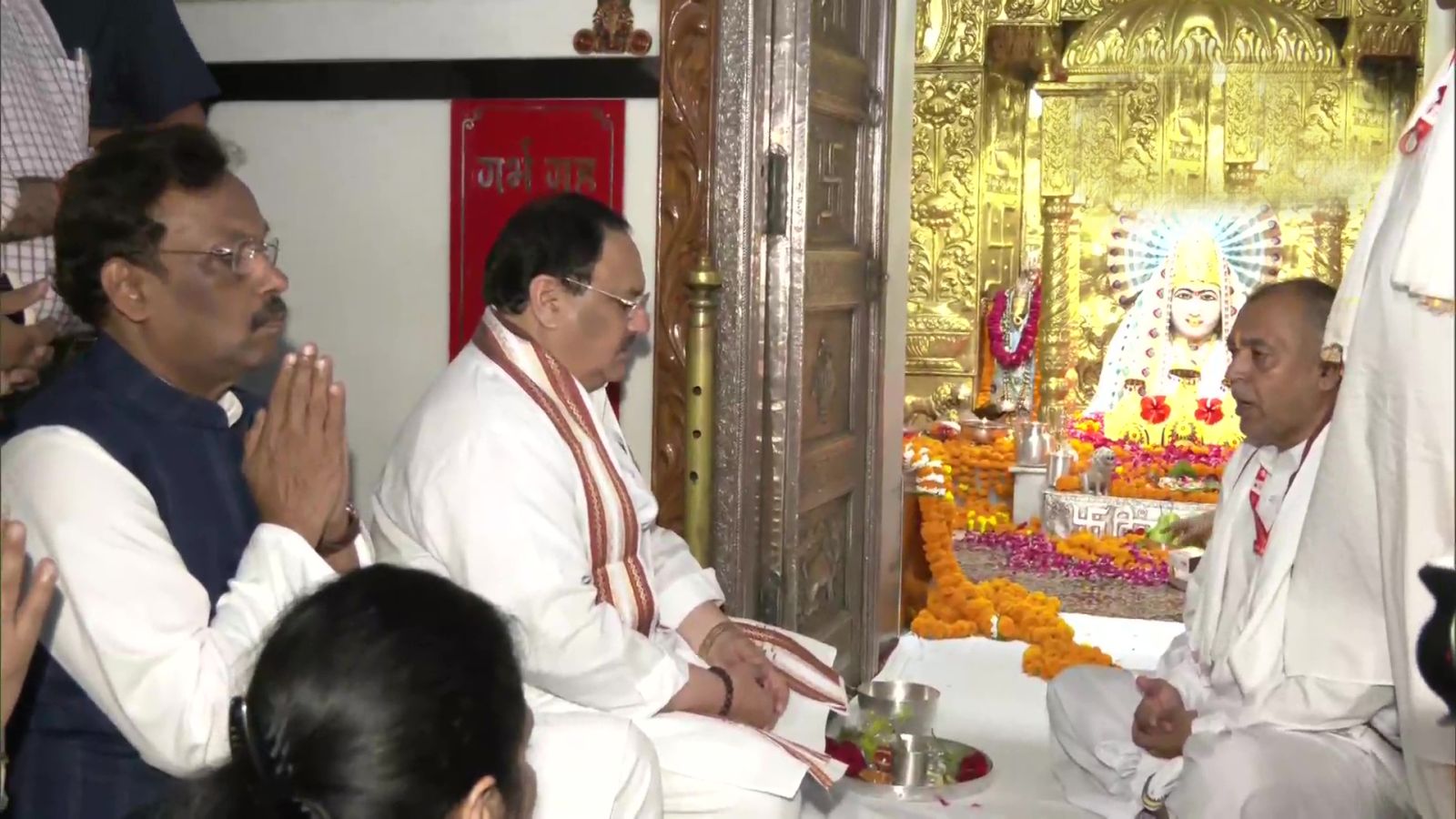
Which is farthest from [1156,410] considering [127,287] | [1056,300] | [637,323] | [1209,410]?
[127,287]

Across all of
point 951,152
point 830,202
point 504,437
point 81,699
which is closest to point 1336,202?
point 951,152

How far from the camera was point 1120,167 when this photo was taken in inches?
375

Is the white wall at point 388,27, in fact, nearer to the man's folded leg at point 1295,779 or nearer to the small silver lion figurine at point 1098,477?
the man's folded leg at point 1295,779

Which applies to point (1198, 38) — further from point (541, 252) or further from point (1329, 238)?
point (541, 252)

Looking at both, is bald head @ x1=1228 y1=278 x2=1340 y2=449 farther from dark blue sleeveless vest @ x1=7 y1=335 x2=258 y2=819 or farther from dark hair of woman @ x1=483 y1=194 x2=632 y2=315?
dark blue sleeveless vest @ x1=7 y1=335 x2=258 y2=819

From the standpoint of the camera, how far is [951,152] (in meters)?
9.49

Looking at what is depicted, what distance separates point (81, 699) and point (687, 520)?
71.8 inches

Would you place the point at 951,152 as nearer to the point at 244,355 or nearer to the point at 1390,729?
the point at 1390,729

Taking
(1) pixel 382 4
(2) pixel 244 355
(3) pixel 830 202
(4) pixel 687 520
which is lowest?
(4) pixel 687 520

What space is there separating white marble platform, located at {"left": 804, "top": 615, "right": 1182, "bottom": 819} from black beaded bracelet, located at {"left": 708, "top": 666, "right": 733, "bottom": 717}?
0.83 metres

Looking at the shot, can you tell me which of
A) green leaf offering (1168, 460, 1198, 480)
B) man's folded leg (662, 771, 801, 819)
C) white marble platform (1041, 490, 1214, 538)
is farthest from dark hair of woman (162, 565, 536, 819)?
green leaf offering (1168, 460, 1198, 480)

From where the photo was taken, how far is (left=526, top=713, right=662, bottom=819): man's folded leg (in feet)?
7.36

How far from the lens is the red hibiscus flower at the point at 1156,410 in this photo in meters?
9.38

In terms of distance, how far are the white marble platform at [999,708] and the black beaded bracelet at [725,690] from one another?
0.83 metres
